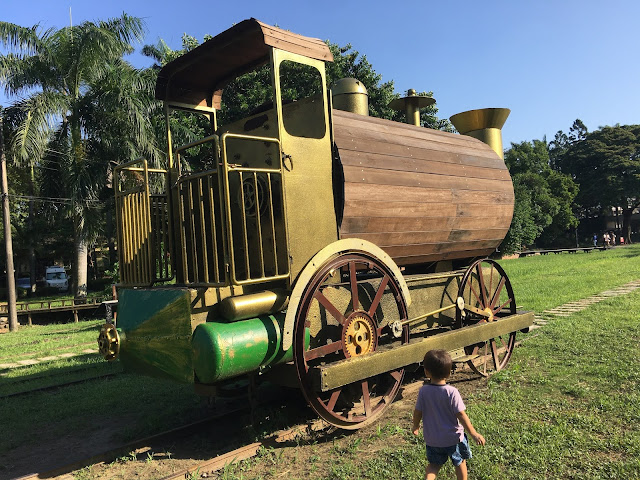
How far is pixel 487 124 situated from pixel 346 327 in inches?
188

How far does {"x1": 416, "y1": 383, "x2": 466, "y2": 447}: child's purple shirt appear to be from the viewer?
122 inches

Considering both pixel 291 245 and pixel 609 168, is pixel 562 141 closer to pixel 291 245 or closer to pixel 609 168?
pixel 609 168

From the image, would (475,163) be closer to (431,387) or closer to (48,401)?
(431,387)

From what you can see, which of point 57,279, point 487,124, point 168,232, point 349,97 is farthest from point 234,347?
point 57,279

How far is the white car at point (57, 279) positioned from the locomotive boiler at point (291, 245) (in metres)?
30.6

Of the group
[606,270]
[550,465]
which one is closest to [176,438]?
[550,465]

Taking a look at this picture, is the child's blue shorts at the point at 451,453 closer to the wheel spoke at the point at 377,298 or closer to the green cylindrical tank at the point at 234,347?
the green cylindrical tank at the point at 234,347

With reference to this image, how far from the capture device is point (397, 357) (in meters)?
4.77

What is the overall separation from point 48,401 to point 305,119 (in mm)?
5066

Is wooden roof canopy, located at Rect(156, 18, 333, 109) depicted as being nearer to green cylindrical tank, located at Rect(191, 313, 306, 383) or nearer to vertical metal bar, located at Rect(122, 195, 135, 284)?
vertical metal bar, located at Rect(122, 195, 135, 284)

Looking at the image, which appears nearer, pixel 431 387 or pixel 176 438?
pixel 431 387

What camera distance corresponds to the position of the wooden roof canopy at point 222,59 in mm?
4402

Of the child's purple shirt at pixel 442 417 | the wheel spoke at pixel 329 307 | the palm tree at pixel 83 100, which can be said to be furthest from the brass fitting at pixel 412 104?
the palm tree at pixel 83 100

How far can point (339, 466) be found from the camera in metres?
3.91
